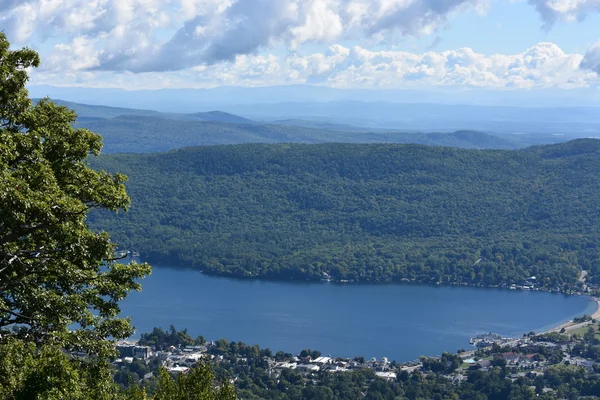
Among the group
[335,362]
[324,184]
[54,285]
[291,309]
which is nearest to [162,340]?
[335,362]

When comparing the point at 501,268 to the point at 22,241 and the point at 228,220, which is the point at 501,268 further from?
the point at 22,241

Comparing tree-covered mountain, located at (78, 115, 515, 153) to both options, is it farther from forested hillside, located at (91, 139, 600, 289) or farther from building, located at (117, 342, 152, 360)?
building, located at (117, 342, 152, 360)

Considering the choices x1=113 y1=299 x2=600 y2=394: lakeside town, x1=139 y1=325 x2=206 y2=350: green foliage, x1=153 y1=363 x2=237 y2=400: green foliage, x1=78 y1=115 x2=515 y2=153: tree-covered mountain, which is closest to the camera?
x1=153 y1=363 x2=237 y2=400: green foliage

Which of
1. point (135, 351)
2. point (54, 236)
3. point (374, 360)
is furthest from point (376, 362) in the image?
point (54, 236)

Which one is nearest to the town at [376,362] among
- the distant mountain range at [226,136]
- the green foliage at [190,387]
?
the green foliage at [190,387]

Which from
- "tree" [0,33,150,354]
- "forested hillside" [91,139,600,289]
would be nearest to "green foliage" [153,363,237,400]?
"tree" [0,33,150,354]
